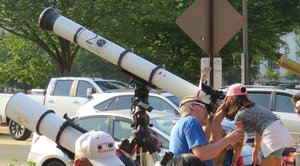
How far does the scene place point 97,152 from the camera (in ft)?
10.8

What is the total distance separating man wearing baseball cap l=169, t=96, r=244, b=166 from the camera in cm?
466

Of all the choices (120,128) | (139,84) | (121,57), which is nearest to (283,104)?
(120,128)

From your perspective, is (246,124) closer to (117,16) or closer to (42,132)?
(42,132)

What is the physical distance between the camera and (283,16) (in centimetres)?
2761

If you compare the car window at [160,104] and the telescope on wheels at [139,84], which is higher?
the telescope on wheels at [139,84]

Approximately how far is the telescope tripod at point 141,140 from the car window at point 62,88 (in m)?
11.4

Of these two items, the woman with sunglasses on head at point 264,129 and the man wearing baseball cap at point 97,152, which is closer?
the man wearing baseball cap at point 97,152

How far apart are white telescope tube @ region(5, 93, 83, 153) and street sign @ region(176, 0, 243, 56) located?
2.20 metres

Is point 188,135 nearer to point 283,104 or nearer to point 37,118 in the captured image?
point 37,118

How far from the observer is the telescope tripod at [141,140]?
243 inches

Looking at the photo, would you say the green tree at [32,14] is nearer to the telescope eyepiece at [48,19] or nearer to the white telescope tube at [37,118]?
the telescope eyepiece at [48,19]

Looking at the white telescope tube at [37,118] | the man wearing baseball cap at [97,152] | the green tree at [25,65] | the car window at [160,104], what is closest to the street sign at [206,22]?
the white telescope tube at [37,118]

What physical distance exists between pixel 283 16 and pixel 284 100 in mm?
15404

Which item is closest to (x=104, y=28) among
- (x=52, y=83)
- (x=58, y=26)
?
(x=52, y=83)
